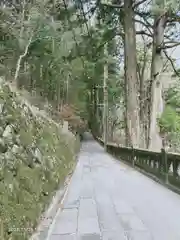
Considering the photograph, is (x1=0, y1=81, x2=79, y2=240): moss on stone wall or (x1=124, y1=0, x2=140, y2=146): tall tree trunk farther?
(x1=124, y1=0, x2=140, y2=146): tall tree trunk

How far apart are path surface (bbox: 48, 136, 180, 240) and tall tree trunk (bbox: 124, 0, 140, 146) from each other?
825 centimetres

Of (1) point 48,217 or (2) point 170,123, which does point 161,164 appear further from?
(2) point 170,123

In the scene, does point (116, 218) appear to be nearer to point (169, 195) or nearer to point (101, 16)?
point (169, 195)

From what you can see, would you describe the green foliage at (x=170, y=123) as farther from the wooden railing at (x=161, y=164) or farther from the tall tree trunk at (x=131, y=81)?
the wooden railing at (x=161, y=164)

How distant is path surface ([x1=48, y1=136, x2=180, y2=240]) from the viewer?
516 cm

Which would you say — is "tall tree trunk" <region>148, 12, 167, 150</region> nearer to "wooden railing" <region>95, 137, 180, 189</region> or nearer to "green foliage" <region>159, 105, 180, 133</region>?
"wooden railing" <region>95, 137, 180, 189</region>

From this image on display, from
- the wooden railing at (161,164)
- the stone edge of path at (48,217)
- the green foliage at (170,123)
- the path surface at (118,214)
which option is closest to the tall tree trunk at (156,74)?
the wooden railing at (161,164)

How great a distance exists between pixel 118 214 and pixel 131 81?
41.7ft

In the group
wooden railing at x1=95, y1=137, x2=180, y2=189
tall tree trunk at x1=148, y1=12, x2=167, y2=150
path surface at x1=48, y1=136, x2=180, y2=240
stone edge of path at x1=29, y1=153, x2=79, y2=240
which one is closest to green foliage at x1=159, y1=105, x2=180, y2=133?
tall tree trunk at x1=148, y1=12, x2=167, y2=150

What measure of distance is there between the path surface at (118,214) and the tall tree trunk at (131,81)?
27.1ft

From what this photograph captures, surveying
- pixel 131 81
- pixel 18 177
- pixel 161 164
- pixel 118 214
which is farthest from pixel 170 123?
pixel 18 177

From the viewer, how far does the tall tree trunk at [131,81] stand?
18.4 metres

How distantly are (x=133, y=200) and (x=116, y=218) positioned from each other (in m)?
1.78

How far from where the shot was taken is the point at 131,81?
18.6m
